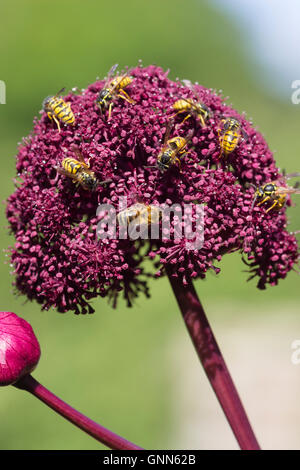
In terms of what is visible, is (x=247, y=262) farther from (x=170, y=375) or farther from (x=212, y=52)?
(x=212, y=52)

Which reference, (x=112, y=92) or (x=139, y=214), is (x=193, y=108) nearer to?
(x=112, y=92)

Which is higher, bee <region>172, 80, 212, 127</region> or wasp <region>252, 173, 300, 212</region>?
bee <region>172, 80, 212, 127</region>

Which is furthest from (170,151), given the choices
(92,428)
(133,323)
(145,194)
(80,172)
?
(133,323)

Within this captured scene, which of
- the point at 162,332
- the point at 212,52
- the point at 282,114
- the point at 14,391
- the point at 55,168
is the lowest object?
the point at 14,391

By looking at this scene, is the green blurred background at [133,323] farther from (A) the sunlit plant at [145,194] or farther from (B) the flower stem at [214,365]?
(B) the flower stem at [214,365]

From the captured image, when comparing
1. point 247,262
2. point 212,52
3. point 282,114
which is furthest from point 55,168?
point 212,52

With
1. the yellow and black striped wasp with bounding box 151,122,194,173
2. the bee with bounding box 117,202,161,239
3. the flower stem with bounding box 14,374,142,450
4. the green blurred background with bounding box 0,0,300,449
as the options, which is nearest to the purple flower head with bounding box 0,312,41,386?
the flower stem with bounding box 14,374,142,450

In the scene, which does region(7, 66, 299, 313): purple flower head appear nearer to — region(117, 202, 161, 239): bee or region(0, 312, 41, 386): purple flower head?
region(117, 202, 161, 239): bee
